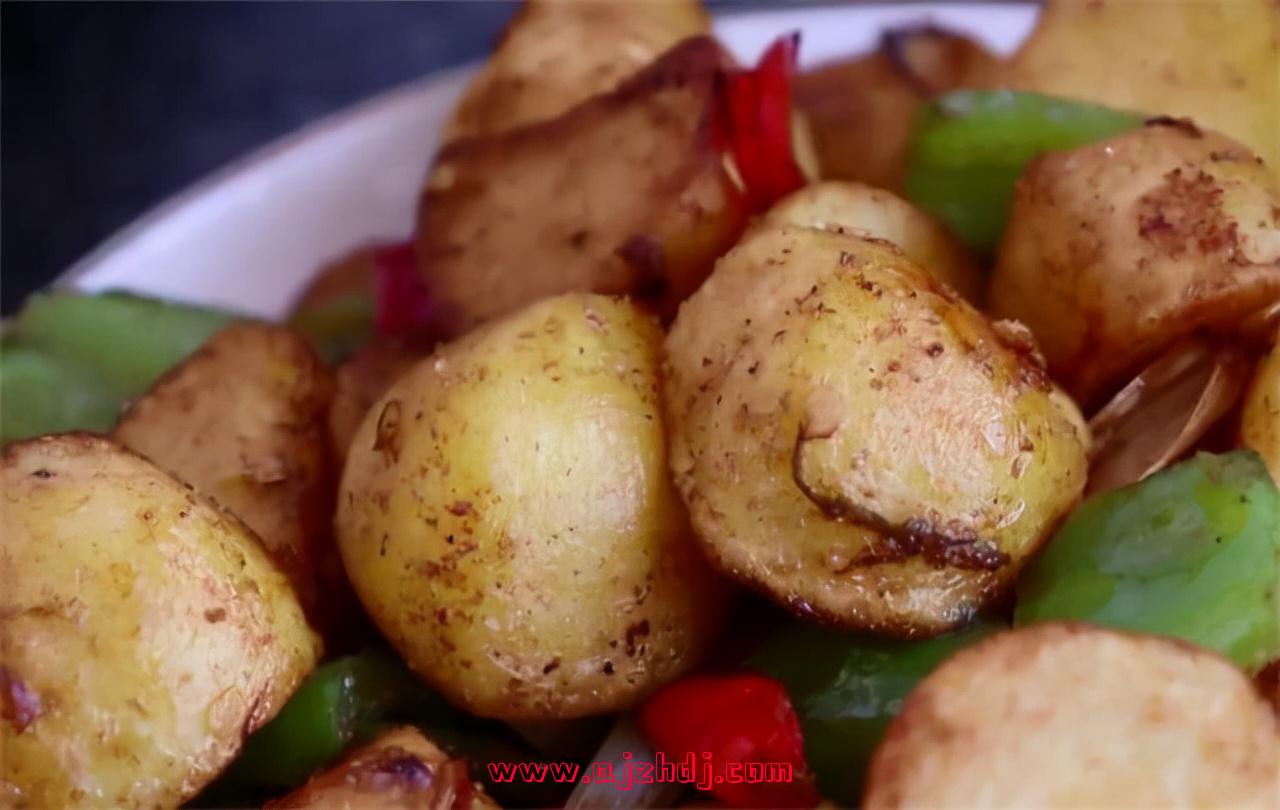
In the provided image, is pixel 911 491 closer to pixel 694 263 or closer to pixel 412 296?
pixel 694 263

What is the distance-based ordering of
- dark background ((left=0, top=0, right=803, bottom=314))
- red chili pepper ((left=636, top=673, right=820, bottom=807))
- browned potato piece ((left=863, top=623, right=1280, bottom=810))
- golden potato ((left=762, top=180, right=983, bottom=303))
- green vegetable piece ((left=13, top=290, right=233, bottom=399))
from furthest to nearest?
dark background ((left=0, top=0, right=803, bottom=314)), green vegetable piece ((left=13, top=290, right=233, bottom=399)), golden potato ((left=762, top=180, right=983, bottom=303)), red chili pepper ((left=636, top=673, right=820, bottom=807)), browned potato piece ((left=863, top=623, right=1280, bottom=810))

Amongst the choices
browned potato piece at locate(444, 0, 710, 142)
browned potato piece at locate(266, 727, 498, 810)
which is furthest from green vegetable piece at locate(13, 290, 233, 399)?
browned potato piece at locate(266, 727, 498, 810)

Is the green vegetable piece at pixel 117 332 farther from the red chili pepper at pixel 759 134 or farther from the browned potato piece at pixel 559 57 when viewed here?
the red chili pepper at pixel 759 134

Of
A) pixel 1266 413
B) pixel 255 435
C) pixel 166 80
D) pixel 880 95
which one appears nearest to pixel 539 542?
pixel 255 435

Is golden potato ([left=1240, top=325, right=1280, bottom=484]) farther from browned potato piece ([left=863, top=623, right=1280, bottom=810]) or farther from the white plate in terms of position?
the white plate

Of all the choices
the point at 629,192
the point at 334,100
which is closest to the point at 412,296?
the point at 629,192

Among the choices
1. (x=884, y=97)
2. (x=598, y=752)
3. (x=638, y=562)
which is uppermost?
(x=884, y=97)

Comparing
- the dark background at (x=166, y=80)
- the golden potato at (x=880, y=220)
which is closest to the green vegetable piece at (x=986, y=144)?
the golden potato at (x=880, y=220)
